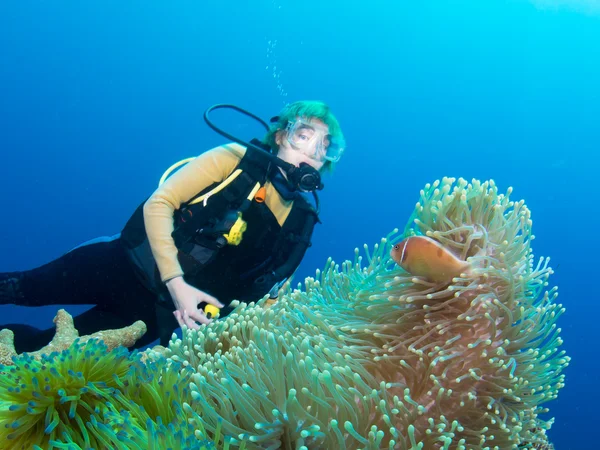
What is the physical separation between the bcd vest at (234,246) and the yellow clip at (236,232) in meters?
0.05

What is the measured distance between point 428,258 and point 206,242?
7.26 ft

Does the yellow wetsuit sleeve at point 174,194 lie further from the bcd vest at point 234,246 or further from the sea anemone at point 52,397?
the sea anemone at point 52,397

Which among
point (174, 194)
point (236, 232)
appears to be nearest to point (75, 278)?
point (174, 194)

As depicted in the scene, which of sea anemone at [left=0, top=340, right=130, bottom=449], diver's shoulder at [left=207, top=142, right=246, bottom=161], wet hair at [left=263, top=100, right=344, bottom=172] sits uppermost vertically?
wet hair at [left=263, top=100, right=344, bottom=172]

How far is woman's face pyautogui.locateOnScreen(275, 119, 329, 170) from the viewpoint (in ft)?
12.3

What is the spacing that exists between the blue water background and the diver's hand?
44435 mm

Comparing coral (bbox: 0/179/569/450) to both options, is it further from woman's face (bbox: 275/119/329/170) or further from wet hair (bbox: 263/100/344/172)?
wet hair (bbox: 263/100/344/172)

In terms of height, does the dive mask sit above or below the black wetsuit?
above

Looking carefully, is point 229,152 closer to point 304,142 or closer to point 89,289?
point 304,142

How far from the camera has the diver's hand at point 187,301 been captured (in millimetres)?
2947

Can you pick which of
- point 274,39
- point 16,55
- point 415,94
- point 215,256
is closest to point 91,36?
point 16,55

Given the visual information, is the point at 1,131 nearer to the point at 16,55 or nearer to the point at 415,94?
the point at 16,55

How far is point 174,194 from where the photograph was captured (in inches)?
132

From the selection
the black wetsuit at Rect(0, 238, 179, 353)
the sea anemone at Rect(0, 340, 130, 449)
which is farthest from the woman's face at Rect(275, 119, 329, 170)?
the sea anemone at Rect(0, 340, 130, 449)
